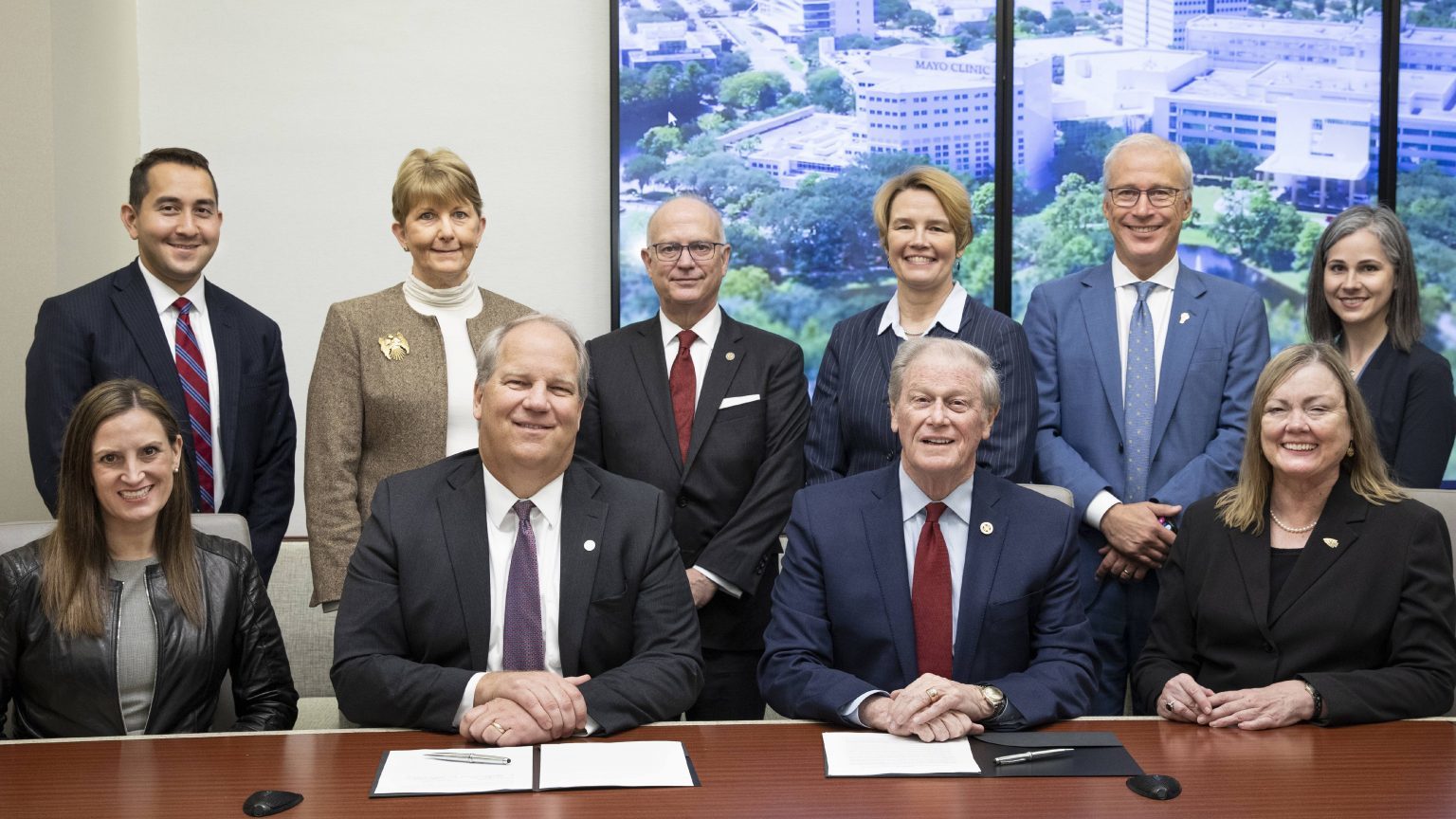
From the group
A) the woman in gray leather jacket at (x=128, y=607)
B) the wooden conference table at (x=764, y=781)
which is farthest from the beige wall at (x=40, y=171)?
the wooden conference table at (x=764, y=781)

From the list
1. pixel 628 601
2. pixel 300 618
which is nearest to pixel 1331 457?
pixel 628 601

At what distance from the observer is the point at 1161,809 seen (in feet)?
6.28

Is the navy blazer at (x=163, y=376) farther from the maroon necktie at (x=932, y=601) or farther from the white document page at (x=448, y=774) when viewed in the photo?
the maroon necktie at (x=932, y=601)

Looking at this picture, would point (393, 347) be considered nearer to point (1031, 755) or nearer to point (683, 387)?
point (683, 387)

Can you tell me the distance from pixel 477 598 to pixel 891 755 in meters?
0.83

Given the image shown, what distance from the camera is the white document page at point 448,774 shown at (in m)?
1.99

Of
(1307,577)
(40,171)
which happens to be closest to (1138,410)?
(1307,577)

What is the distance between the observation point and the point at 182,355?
10.9ft

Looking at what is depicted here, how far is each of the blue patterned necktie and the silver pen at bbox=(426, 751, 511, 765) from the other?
1.81 m

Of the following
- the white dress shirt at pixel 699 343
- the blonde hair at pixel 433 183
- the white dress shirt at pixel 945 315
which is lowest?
the white dress shirt at pixel 699 343

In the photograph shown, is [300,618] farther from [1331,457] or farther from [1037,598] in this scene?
[1331,457]

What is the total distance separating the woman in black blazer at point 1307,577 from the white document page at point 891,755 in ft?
1.63

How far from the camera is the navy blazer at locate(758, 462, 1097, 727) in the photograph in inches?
101

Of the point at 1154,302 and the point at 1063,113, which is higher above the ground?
the point at 1063,113
